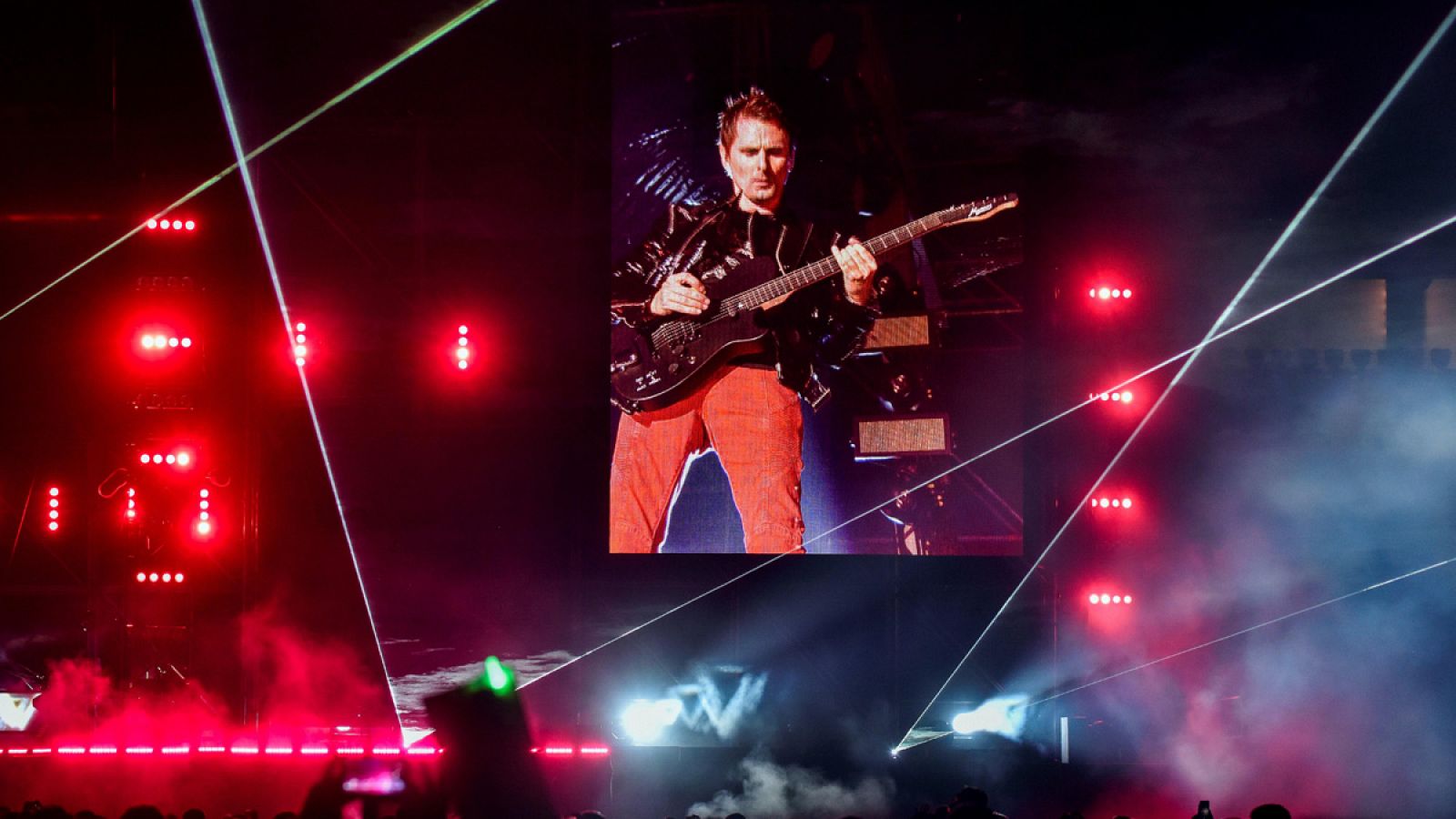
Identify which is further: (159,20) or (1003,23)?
(159,20)

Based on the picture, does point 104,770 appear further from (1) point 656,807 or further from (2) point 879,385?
(2) point 879,385

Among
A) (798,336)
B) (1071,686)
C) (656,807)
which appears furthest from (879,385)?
(656,807)

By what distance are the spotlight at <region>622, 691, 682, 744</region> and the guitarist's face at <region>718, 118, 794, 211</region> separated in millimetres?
3331

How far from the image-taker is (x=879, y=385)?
755 cm

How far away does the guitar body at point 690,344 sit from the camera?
760 cm

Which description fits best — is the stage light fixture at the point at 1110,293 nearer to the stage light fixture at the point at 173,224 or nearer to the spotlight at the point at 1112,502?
the spotlight at the point at 1112,502

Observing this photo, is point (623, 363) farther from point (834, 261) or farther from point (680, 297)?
point (834, 261)

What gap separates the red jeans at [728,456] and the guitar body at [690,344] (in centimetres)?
11

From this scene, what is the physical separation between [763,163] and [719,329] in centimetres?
110

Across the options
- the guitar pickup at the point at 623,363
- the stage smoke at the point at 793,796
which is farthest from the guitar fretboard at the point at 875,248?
the stage smoke at the point at 793,796

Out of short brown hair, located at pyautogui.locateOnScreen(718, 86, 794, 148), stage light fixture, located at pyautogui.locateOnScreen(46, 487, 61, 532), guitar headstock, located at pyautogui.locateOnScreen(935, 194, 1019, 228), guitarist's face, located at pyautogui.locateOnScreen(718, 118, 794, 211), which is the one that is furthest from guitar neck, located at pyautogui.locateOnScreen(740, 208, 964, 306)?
stage light fixture, located at pyautogui.locateOnScreen(46, 487, 61, 532)

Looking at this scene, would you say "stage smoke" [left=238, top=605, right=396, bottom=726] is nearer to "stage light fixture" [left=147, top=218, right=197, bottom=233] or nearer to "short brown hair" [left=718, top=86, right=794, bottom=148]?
"stage light fixture" [left=147, top=218, right=197, bottom=233]

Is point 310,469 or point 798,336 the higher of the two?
point 798,336

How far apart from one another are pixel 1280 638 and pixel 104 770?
7.90 meters
